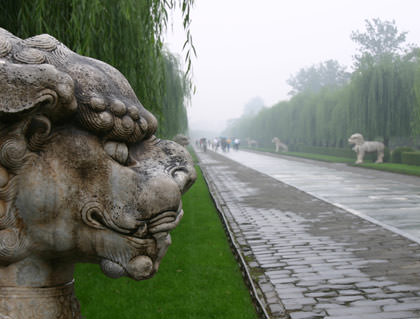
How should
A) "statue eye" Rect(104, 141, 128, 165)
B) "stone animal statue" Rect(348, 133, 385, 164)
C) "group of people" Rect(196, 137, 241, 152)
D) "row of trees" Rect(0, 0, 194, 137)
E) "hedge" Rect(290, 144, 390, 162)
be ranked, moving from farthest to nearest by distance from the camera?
"group of people" Rect(196, 137, 241, 152) < "hedge" Rect(290, 144, 390, 162) < "stone animal statue" Rect(348, 133, 385, 164) < "row of trees" Rect(0, 0, 194, 137) < "statue eye" Rect(104, 141, 128, 165)

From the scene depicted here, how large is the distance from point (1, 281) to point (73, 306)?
0.27 m

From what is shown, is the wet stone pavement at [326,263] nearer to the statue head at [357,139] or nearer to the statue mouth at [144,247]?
the statue mouth at [144,247]

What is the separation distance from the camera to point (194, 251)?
263 inches

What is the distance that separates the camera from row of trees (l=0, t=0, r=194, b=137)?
4160 mm

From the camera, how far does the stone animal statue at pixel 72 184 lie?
130cm

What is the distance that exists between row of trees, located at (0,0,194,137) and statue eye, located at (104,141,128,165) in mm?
2957

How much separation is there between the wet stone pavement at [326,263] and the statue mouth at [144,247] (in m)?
3.24

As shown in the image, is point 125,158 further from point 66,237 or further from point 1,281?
point 1,281

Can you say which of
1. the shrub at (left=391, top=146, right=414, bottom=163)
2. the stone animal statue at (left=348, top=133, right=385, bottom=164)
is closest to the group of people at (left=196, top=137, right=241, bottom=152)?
the stone animal statue at (left=348, top=133, right=385, bottom=164)

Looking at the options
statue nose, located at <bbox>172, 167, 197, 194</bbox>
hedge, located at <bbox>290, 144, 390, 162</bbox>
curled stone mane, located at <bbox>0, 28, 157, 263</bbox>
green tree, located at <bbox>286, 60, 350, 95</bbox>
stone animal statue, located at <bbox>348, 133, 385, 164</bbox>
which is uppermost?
green tree, located at <bbox>286, 60, 350, 95</bbox>

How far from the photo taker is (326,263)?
6273 millimetres

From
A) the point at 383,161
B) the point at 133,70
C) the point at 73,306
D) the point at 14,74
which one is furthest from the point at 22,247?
the point at 383,161

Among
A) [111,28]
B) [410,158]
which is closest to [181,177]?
[111,28]

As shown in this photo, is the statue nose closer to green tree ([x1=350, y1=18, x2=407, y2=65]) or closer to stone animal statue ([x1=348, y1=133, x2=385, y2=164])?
stone animal statue ([x1=348, y1=133, x2=385, y2=164])
